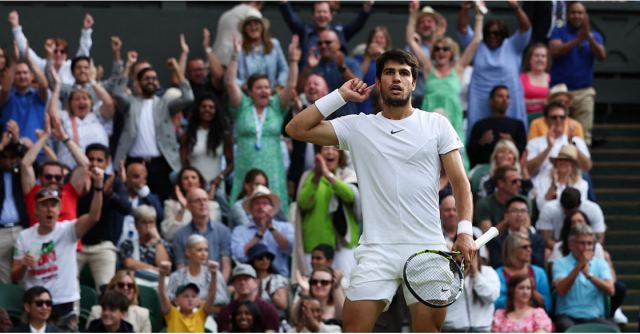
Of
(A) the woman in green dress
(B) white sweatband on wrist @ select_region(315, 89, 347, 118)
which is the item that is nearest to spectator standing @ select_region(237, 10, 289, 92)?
(A) the woman in green dress

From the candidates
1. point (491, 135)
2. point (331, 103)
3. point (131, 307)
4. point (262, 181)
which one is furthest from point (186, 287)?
point (331, 103)

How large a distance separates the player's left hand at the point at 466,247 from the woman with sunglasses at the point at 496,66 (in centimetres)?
783

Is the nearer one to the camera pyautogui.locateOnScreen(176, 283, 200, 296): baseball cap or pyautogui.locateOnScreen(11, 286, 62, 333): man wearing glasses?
pyautogui.locateOnScreen(11, 286, 62, 333): man wearing glasses

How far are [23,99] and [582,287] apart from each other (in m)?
6.28

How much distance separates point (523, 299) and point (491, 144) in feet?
10.1

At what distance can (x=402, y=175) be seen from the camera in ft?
30.4

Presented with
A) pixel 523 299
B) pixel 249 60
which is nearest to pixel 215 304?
pixel 523 299

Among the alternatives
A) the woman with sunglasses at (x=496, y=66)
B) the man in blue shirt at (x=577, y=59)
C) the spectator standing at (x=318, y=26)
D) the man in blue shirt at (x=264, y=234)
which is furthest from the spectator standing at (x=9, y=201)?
the man in blue shirt at (x=577, y=59)

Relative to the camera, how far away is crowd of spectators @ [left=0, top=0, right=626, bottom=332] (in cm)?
1342

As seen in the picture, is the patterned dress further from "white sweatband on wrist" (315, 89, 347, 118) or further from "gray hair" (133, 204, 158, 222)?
"white sweatband on wrist" (315, 89, 347, 118)

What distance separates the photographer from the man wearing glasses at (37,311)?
12984mm

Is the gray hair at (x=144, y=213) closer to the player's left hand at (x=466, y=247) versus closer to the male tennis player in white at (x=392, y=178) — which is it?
the male tennis player in white at (x=392, y=178)

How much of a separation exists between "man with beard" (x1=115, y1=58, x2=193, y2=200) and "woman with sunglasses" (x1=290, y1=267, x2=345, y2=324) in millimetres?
2968

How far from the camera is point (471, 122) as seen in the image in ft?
55.2
